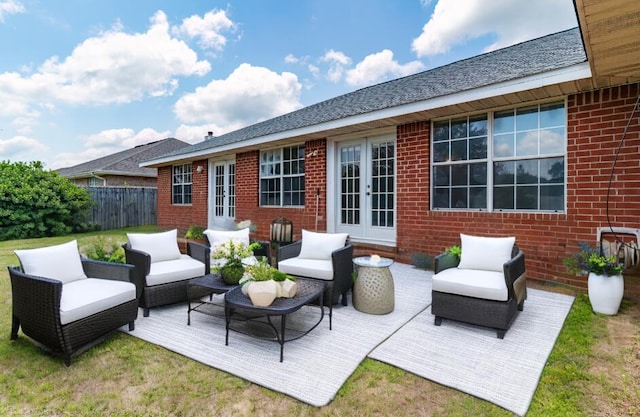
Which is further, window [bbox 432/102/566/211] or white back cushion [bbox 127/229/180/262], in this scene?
window [bbox 432/102/566/211]

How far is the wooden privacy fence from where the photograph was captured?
43.2 ft

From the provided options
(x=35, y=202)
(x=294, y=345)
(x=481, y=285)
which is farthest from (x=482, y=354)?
(x=35, y=202)

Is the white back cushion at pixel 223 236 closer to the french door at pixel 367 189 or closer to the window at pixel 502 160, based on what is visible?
the french door at pixel 367 189

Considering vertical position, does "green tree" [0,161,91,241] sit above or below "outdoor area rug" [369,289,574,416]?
above

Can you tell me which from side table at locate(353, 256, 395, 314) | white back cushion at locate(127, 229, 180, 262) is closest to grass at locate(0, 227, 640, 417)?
side table at locate(353, 256, 395, 314)

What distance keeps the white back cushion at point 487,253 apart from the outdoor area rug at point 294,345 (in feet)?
2.49

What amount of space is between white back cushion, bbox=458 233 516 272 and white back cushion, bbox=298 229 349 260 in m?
1.52

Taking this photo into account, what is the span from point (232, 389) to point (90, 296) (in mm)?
1654

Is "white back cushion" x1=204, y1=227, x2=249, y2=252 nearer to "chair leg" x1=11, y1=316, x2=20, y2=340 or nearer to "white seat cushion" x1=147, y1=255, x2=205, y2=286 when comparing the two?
"white seat cushion" x1=147, y1=255, x2=205, y2=286

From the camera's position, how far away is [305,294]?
320 centimetres

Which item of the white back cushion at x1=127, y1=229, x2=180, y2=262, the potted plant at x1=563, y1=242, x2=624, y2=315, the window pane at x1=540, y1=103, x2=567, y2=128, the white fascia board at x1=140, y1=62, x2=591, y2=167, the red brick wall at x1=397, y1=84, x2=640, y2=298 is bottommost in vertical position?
the potted plant at x1=563, y1=242, x2=624, y2=315

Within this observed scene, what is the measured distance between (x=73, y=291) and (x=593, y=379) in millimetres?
4412

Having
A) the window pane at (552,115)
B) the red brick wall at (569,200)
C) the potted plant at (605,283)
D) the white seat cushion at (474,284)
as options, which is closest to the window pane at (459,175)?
the red brick wall at (569,200)

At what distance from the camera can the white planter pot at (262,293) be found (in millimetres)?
2865
